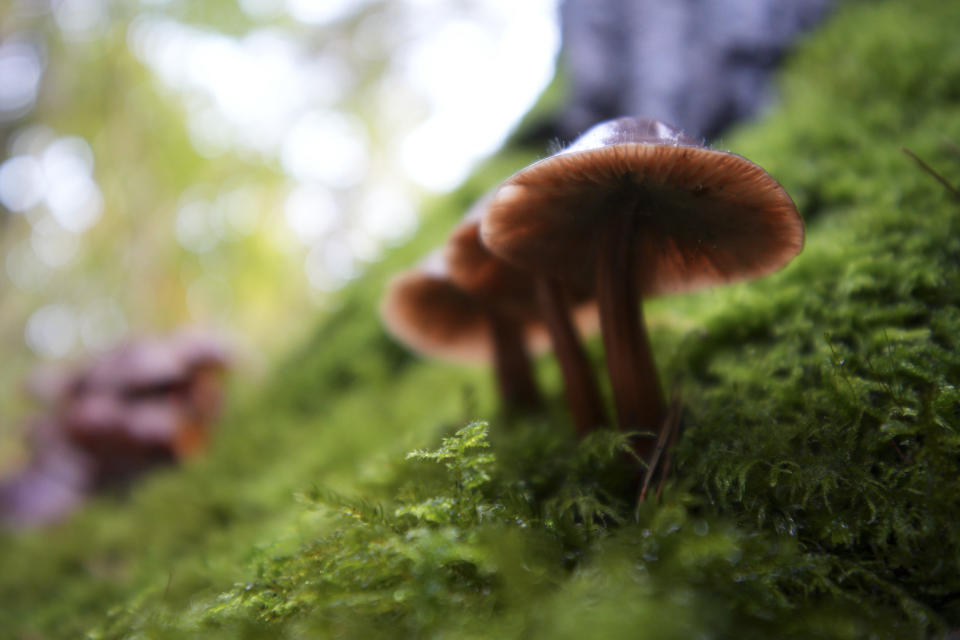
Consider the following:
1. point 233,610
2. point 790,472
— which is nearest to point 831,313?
point 790,472

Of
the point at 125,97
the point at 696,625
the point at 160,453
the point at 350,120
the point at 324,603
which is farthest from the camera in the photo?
the point at 350,120

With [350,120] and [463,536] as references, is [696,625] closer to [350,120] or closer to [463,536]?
[463,536]

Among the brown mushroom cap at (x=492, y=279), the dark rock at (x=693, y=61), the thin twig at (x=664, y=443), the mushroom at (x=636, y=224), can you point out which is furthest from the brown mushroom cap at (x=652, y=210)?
the dark rock at (x=693, y=61)

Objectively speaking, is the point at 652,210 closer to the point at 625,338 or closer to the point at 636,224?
the point at 636,224

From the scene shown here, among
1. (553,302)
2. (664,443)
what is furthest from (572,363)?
(664,443)

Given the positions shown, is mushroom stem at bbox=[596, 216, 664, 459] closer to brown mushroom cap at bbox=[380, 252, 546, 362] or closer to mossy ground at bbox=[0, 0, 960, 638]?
mossy ground at bbox=[0, 0, 960, 638]

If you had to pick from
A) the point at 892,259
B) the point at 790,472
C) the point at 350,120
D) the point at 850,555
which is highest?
the point at 350,120
